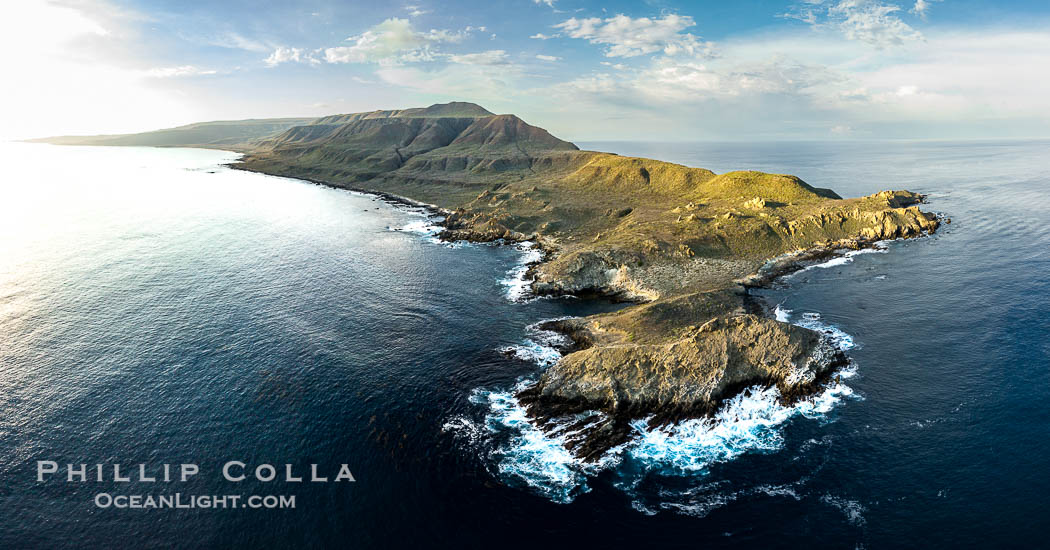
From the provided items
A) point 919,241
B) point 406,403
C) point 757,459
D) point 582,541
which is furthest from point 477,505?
point 919,241

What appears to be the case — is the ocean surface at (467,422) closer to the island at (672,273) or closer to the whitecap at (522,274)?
the whitecap at (522,274)

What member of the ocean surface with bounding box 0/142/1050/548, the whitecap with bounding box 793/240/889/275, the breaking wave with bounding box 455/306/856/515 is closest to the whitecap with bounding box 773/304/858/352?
the ocean surface with bounding box 0/142/1050/548

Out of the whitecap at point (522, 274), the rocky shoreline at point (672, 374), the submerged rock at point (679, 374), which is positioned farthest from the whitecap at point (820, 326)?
the whitecap at point (522, 274)

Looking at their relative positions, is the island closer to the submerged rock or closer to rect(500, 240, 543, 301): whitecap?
the submerged rock

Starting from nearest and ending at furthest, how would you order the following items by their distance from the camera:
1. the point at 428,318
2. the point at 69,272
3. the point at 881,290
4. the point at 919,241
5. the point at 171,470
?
the point at 171,470
the point at 428,318
the point at 881,290
the point at 69,272
the point at 919,241

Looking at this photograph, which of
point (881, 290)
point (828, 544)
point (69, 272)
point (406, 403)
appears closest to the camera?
point (828, 544)

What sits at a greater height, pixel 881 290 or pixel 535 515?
pixel 881 290

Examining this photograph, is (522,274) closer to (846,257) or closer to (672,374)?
(672,374)

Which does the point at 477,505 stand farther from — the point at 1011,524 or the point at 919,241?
the point at 919,241

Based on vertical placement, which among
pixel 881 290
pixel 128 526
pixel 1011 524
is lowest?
pixel 128 526
